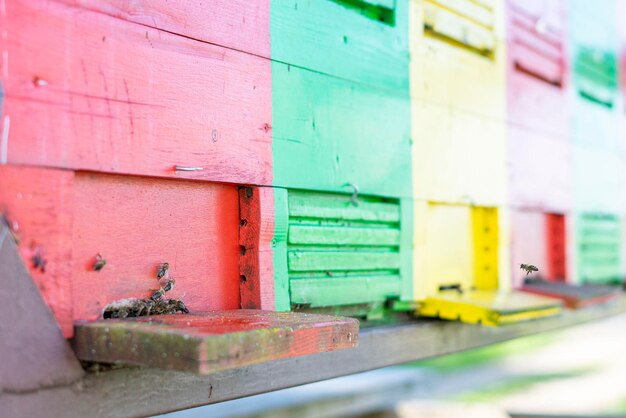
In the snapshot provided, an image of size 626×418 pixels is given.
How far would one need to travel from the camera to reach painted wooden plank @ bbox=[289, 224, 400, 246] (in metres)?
2.25

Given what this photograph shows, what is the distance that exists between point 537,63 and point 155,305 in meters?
2.86

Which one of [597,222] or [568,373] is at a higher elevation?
[597,222]

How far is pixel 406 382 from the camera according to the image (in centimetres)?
494

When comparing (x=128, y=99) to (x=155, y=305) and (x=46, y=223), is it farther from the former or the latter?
(x=155, y=305)

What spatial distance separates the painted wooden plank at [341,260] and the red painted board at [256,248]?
14cm

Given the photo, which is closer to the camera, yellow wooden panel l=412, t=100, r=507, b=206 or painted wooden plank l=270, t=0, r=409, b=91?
painted wooden plank l=270, t=0, r=409, b=91

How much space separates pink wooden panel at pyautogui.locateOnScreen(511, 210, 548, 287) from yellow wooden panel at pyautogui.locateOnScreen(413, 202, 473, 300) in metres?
0.41

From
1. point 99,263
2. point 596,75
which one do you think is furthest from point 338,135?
point 596,75

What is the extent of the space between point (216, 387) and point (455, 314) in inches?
47.1

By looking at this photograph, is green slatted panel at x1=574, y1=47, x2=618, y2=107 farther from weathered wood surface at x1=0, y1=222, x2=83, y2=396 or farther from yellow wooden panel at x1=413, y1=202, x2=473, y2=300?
weathered wood surface at x1=0, y1=222, x2=83, y2=396

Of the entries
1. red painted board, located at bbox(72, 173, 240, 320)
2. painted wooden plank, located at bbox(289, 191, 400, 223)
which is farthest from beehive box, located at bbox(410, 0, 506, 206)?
red painted board, located at bbox(72, 173, 240, 320)

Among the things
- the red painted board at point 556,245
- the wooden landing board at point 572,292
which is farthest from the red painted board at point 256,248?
the red painted board at point 556,245

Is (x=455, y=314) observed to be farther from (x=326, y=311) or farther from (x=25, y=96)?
(x=25, y=96)

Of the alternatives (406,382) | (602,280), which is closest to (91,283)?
(406,382)
